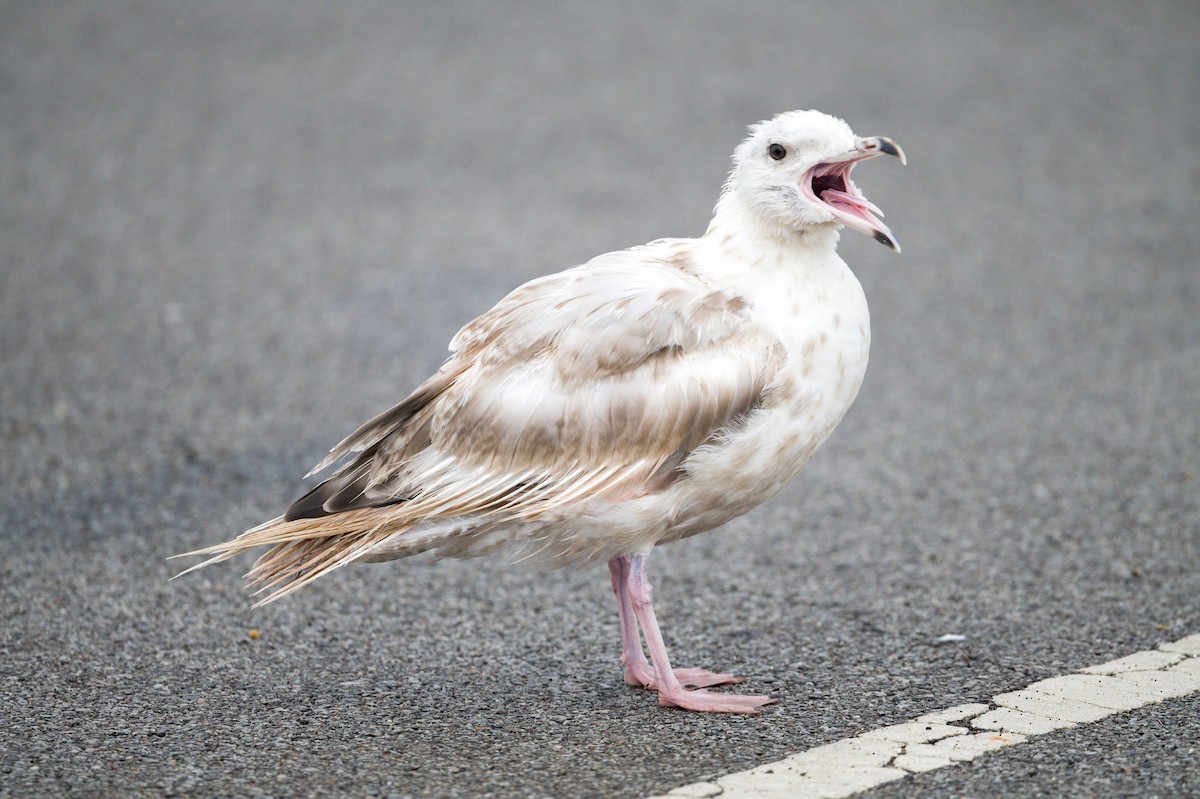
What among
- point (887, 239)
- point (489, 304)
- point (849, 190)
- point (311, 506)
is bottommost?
point (489, 304)

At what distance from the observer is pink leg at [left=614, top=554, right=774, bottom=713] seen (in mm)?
4168

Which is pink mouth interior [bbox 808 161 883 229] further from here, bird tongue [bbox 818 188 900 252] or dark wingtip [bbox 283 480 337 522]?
dark wingtip [bbox 283 480 337 522]

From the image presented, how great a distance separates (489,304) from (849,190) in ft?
16.2

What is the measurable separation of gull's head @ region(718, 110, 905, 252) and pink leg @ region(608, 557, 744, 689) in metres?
1.26

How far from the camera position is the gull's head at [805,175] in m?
4.06

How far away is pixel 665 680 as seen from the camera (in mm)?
4188

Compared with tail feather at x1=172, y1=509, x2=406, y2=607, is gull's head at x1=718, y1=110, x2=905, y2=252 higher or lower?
higher

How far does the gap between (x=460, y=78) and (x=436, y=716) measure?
10886 millimetres

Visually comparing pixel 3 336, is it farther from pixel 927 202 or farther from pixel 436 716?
pixel 927 202

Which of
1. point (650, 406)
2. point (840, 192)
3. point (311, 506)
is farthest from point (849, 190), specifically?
point (311, 506)

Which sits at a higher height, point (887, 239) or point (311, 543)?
point (887, 239)

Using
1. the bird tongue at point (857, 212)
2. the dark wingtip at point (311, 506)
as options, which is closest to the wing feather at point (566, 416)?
the dark wingtip at point (311, 506)

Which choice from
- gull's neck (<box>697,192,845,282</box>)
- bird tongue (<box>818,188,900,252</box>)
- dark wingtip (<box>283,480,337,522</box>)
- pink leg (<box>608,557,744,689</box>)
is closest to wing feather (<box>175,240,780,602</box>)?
dark wingtip (<box>283,480,337,522</box>)

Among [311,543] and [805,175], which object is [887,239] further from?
[311,543]
